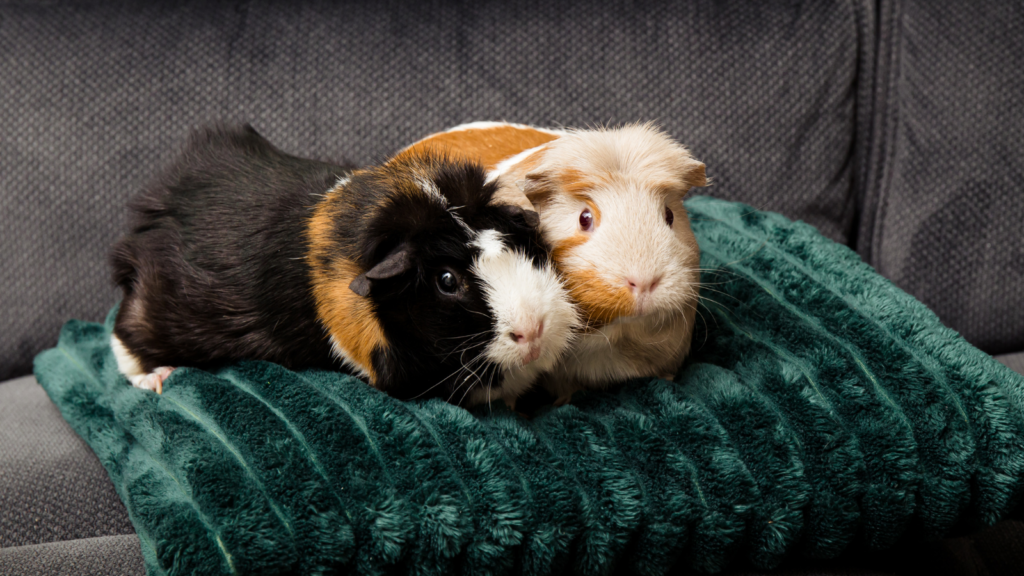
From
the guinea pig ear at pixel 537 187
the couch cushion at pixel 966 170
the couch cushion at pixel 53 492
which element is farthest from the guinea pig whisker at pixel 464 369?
the couch cushion at pixel 966 170

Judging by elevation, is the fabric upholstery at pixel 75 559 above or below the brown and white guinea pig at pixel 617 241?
below

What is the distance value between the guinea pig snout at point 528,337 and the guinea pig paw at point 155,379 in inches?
22.0

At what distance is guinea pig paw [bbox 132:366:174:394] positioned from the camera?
1.07 meters

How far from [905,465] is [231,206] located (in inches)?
37.7

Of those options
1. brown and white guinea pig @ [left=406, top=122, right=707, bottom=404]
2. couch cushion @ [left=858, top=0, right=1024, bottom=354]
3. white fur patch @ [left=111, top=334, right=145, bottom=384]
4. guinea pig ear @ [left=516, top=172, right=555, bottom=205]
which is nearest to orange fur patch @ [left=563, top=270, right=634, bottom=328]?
brown and white guinea pig @ [left=406, top=122, right=707, bottom=404]

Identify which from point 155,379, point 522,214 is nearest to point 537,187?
point 522,214

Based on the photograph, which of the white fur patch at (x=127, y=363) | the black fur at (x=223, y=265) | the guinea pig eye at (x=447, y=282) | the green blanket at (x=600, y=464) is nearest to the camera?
the green blanket at (x=600, y=464)

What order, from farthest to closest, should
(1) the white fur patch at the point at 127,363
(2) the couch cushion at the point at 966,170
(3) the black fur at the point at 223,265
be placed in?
(2) the couch cushion at the point at 966,170 < (1) the white fur patch at the point at 127,363 < (3) the black fur at the point at 223,265

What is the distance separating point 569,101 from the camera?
163cm

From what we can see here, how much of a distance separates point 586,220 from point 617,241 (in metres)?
0.07

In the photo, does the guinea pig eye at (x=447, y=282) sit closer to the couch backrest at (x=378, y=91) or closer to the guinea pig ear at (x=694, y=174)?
the guinea pig ear at (x=694, y=174)

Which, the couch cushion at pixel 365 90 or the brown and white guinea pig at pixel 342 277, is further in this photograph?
the couch cushion at pixel 365 90

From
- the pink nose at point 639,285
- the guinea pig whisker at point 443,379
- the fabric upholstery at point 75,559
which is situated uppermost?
the pink nose at point 639,285

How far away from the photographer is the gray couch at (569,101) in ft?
5.06
